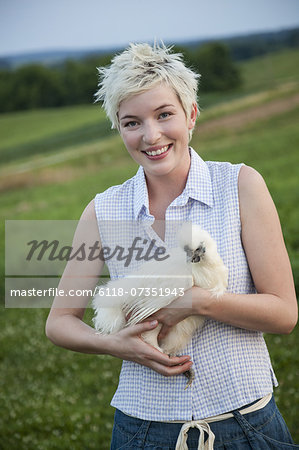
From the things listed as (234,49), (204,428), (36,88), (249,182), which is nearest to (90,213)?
(249,182)

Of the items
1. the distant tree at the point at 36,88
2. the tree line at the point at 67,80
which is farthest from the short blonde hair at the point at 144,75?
the distant tree at the point at 36,88

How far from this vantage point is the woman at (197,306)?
1870mm

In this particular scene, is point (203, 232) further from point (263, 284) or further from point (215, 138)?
point (215, 138)

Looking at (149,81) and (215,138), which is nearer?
(149,81)

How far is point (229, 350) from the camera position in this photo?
1942 millimetres

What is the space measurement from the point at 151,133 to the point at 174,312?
2.22 feet

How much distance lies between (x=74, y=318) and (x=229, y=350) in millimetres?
646

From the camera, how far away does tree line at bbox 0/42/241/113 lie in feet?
38.5

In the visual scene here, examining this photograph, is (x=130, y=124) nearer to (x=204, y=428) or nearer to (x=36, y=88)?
(x=204, y=428)

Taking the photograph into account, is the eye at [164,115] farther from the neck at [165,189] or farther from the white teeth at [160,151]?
the neck at [165,189]

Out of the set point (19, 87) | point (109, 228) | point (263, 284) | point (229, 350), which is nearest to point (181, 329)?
point (229, 350)

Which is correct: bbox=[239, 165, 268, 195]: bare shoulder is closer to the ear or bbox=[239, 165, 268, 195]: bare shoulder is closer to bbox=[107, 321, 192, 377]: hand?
the ear

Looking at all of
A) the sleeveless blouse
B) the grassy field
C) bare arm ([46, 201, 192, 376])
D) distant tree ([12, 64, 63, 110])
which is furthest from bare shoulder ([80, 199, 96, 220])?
distant tree ([12, 64, 63, 110])

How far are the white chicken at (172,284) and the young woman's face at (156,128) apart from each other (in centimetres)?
27
